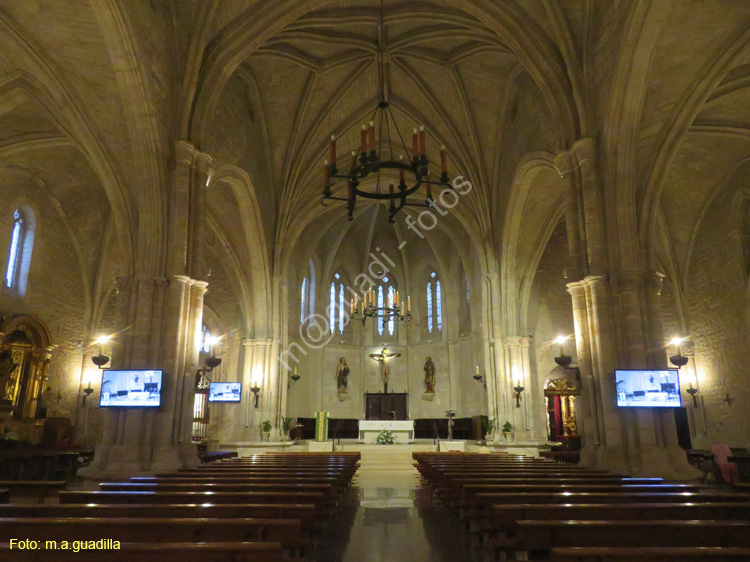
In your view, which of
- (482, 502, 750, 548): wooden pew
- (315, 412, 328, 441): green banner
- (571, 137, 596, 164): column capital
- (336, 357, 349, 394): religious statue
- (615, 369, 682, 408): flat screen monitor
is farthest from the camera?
(336, 357, 349, 394): religious statue

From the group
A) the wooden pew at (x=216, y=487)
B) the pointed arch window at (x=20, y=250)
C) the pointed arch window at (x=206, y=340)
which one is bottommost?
the wooden pew at (x=216, y=487)

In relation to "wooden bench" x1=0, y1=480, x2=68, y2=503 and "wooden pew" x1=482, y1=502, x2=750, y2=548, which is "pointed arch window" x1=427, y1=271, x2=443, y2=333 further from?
"wooden pew" x1=482, y1=502, x2=750, y2=548

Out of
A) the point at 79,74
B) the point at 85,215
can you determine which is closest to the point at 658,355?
the point at 79,74

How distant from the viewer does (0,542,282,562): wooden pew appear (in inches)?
121

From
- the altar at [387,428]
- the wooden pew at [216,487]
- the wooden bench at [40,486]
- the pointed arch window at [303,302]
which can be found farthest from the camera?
the pointed arch window at [303,302]

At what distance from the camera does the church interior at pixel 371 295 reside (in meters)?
5.54

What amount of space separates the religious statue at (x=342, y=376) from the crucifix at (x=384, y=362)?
5.52ft

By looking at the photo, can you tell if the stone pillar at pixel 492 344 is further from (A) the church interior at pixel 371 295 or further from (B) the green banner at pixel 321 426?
(B) the green banner at pixel 321 426

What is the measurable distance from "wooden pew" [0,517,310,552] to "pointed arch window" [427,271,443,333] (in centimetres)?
2807

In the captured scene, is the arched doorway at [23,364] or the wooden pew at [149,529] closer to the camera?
the wooden pew at [149,529]

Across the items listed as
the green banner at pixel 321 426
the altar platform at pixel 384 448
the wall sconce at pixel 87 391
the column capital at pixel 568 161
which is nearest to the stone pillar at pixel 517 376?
the altar platform at pixel 384 448

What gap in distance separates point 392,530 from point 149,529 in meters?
3.43

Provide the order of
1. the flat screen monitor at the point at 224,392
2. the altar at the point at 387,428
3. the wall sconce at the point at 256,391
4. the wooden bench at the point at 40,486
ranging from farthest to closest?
the altar at the point at 387,428 → the wall sconce at the point at 256,391 → the flat screen monitor at the point at 224,392 → the wooden bench at the point at 40,486

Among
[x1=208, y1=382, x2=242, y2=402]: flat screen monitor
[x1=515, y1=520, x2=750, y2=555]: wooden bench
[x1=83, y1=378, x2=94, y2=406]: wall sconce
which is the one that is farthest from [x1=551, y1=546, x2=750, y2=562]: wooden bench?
[x1=208, y1=382, x2=242, y2=402]: flat screen monitor
